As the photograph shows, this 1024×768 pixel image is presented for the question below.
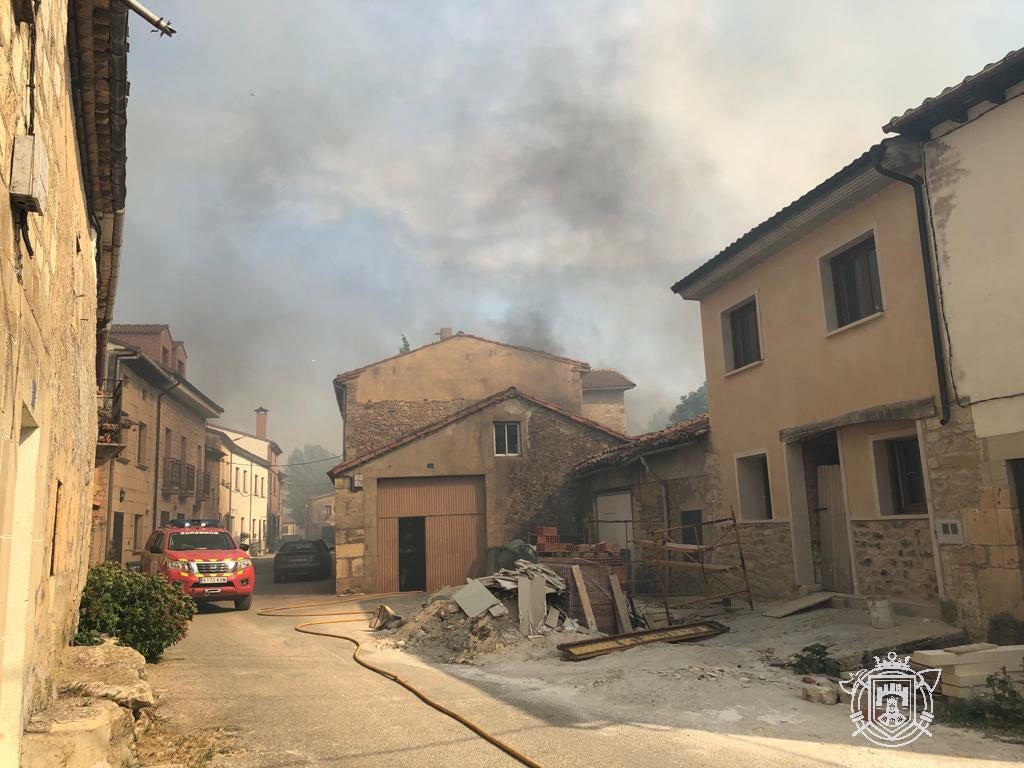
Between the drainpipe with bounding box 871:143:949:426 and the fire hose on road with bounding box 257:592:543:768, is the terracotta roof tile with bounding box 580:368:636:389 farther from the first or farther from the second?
the drainpipe with bounding box 871:143:949:426

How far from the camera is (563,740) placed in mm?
6031

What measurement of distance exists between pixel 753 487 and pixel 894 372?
13.2ft

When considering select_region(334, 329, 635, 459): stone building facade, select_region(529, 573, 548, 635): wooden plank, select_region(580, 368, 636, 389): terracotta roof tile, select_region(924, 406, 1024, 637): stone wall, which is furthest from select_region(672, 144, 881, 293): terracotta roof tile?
select_region(580, 368, 636, 389): terracotta roof tile

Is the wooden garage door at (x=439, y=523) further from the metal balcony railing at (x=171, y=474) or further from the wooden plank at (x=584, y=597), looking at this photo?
the metal balcony railing at (x=171, y=474)

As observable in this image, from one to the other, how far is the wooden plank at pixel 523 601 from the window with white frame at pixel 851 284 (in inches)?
236

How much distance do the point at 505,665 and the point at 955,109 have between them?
8.79 metres

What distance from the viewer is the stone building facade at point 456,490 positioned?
20.0 meters

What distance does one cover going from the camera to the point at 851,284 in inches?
454

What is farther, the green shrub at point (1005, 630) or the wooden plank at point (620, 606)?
the wooden plank at point (620, 606)

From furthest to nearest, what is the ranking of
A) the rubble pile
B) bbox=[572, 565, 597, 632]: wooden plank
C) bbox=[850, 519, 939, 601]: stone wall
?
bbox=[572, 565, 597, 632]: wooden plank → the rubble pile → bbox=[850, 519, 939, 601]: stone wall

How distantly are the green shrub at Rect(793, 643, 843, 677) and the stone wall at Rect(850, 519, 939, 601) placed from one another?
82.8 inches

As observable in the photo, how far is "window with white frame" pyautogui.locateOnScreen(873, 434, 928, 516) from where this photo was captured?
10.3 metres

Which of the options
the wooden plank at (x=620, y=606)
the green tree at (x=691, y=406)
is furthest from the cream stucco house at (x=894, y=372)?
the green tree at (x=691, y=406)

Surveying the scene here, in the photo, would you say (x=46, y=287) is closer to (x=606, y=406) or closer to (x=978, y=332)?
(x=978, y=332)
